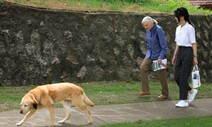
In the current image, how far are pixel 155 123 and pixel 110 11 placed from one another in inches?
254

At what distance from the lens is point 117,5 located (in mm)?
15609

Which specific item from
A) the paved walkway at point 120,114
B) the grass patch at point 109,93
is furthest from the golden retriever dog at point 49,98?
the grass patch at point 109,93

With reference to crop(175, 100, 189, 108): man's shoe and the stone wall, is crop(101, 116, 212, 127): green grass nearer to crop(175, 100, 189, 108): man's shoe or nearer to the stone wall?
crop(175, 100, 189, 108): man's shoe

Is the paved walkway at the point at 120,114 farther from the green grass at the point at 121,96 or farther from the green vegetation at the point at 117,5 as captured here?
the green vegetation at the point at 117,5

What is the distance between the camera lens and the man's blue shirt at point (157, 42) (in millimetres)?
10211

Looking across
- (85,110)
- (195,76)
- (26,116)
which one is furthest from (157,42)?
(26,116)

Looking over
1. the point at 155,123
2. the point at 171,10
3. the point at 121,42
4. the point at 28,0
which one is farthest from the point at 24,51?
the point at 171,10

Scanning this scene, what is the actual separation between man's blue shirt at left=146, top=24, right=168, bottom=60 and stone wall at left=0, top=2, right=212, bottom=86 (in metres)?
2.96

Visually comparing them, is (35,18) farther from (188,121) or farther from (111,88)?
(188,121)

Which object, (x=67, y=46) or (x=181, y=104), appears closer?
(x=181, y=104)

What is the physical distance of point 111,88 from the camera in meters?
12.0

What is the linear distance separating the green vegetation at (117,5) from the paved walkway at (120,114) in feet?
15.5

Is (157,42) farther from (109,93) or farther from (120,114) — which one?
(120,114)

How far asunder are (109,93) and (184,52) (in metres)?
2.37
